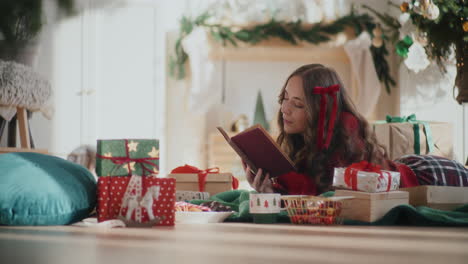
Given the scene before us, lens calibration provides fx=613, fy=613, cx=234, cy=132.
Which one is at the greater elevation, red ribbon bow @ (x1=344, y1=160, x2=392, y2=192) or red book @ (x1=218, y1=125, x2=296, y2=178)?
red book @ (x1=218, y1=125, x2=296, y2=178)

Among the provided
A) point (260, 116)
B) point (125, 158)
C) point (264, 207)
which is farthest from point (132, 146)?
point (260, 116)

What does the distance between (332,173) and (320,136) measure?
0.13 m

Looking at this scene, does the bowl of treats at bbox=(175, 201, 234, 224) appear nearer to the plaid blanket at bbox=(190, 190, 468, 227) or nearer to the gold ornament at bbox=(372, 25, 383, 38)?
the plaid blanket at bbox=(190, 190, 468, 227)

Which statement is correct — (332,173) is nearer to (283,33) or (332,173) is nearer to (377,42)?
(377,42)

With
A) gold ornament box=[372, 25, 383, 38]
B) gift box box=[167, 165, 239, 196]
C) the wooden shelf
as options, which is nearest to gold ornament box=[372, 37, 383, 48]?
gold ornament box=[372, 25, 383, 38]

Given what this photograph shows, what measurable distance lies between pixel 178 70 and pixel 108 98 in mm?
562

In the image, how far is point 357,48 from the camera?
456 centimetres

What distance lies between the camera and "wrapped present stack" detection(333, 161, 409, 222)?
1450 millimetres

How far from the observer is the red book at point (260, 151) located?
5.64 feet

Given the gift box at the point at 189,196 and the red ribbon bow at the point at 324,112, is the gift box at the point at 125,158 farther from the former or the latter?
the red ribbon bow at the point at 324,112

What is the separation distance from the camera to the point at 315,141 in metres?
1.93

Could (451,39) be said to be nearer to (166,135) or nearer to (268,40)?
(268,40)

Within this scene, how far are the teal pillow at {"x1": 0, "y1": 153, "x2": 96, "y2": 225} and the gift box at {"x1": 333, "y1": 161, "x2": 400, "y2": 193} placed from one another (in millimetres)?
609

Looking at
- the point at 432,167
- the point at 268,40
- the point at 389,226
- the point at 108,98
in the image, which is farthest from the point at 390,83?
the point at 389,226
